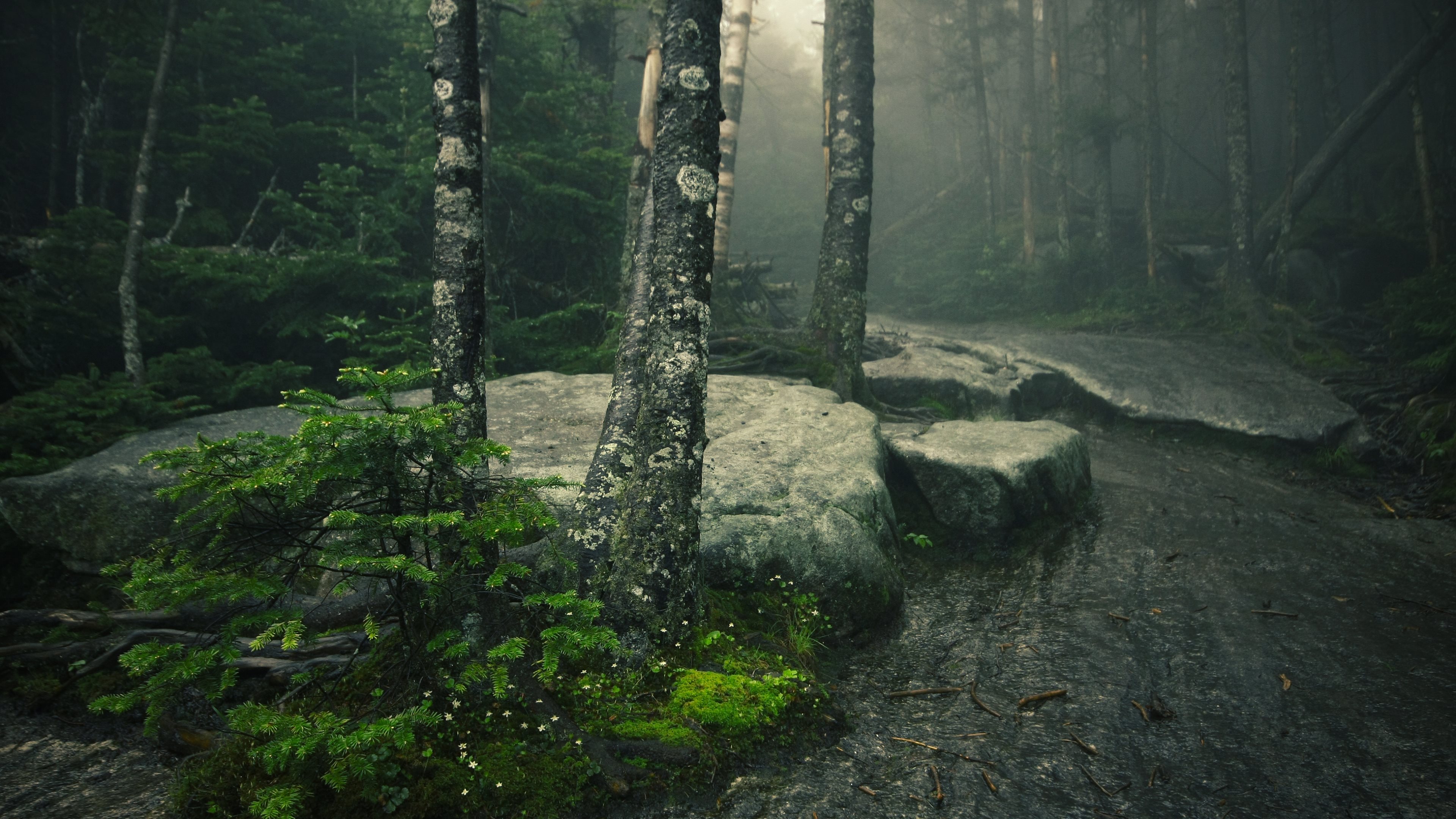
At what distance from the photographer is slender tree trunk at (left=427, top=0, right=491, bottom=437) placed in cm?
399

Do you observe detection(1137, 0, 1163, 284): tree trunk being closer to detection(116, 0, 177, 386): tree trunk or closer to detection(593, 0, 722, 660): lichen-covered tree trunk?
detection(593, 0, 722, 660): lichen-covered tree trunk

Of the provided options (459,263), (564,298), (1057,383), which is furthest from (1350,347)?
(459,263)

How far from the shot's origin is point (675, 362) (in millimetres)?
3941

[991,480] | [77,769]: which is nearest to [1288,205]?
[991,480]

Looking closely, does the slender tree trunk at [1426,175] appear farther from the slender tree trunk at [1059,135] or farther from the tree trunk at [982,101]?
the tree trunk at [982,101]

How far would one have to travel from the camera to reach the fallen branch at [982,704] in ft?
13.1

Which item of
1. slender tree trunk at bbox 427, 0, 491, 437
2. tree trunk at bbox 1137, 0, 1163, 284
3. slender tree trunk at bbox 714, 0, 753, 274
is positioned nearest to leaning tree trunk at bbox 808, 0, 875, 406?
slender tree trunk at bbox 714, 0, 753, 274

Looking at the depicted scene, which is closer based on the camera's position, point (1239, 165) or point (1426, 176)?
point (1426, 176)

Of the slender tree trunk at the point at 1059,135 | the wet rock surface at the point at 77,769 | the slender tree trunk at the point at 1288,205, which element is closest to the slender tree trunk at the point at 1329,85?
the slender tree trunk at the point at 1288,205

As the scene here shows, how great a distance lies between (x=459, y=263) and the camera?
4.05 meters

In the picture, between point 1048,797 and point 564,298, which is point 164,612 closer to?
point 1048,797

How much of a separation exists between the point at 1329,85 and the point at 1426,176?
291 inches

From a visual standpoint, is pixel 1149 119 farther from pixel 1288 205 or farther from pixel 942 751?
pixel 942 751

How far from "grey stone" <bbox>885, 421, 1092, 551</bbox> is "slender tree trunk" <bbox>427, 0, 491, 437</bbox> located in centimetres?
440
